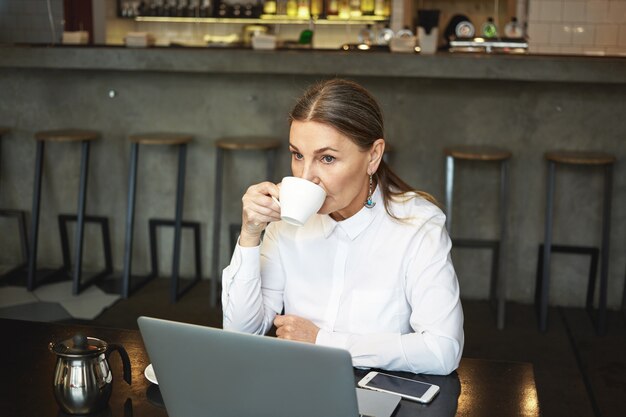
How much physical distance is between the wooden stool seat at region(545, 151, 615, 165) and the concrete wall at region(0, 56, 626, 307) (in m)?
0.26

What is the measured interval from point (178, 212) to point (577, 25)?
3.27m

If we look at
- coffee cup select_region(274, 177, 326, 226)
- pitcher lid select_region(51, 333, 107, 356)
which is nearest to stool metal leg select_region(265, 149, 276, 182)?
coffee cup select_region(274, 177, 326, 226)

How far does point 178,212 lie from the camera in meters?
4.10

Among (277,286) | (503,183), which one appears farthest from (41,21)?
(277,286)

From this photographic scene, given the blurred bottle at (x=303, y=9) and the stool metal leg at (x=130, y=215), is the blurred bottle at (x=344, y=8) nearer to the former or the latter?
the blurred bottle at (x=303, y=9)

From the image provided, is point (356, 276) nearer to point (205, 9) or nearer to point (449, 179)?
point (449, 179)

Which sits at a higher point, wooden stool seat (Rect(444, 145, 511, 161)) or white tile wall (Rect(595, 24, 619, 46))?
white tile wall (Rect(595, 24, 619, 46))

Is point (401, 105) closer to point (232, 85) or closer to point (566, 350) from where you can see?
point (232, 85)

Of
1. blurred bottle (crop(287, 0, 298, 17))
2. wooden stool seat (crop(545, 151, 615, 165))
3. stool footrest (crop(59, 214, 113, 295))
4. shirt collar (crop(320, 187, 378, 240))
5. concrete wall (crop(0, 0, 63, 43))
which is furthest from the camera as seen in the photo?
blurred bottle (crop(287, 0, 298, 17))

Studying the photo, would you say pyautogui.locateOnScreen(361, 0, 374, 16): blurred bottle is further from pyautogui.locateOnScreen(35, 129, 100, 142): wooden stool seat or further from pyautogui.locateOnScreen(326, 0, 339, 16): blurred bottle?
pyautogui.locateOnScreen(35, 129, 100, 142): wooden stool seat

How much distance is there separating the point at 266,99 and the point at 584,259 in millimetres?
1828

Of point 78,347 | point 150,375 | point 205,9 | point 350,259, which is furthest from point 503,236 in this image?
point 205,9

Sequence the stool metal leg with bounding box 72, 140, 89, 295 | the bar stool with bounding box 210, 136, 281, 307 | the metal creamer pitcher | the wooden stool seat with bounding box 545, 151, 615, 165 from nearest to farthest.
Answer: the metal creamer pitcher
the wooden stool seat with bounding box 545, 151, 615, 165
the bar stool with bounding box 210, 136, 281, 307
the stool metal leg with bounding box 72, 140, 89, 295

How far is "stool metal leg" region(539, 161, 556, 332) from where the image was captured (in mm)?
3719
